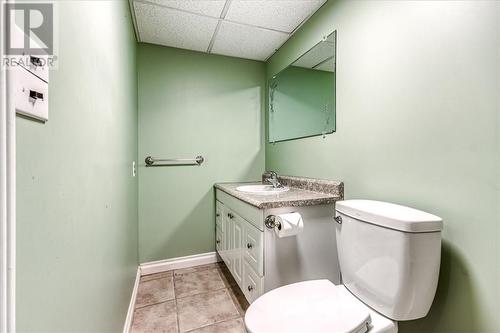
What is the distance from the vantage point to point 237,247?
1.66 metres

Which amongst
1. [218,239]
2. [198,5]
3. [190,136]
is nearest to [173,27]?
[198,5]

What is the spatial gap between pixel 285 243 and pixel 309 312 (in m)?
0.44

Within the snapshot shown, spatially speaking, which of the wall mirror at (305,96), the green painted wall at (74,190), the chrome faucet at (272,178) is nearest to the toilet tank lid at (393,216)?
the wall mirror at (305,96)

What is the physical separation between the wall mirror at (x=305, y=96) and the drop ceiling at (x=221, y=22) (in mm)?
271

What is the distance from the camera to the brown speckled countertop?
128 centimetres

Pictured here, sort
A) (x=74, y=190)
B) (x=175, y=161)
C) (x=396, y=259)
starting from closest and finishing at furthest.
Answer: (x=74, y=190)
(x=396, y=259)
(x=175, y=161)

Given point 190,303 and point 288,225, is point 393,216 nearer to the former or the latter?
point 288,225

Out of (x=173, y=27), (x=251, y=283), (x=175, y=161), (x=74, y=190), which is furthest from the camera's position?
(x=175, y=161)

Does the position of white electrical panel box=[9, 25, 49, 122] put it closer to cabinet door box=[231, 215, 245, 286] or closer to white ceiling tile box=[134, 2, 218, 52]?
cabinet door box=[231, 215, 245, 286]

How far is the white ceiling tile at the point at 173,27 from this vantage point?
1.61 m

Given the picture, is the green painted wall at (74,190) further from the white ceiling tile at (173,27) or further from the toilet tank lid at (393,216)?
the toilet tank lid at (393,216)

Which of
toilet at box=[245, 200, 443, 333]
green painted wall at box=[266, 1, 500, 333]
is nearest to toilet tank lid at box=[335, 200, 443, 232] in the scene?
toilet at box=[245, 200, 443, 333]

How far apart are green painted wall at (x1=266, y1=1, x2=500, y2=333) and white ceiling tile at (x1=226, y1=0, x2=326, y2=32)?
0.97 feet

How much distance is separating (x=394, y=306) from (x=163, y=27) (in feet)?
7.38
